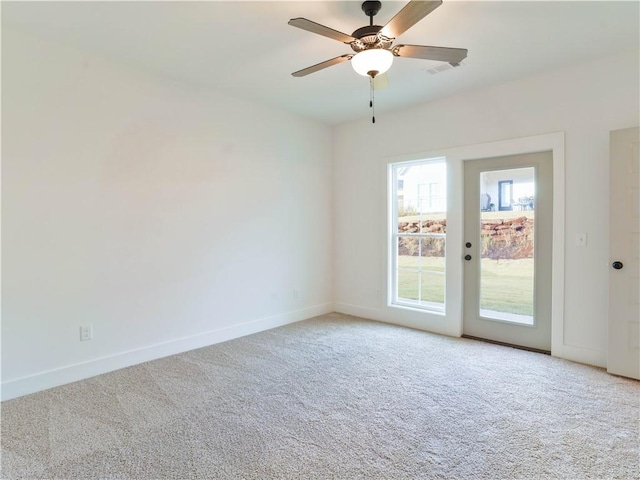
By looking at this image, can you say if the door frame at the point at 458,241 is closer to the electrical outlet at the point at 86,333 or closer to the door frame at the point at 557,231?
the door frame at the point at 557,231

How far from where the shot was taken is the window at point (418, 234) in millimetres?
4421

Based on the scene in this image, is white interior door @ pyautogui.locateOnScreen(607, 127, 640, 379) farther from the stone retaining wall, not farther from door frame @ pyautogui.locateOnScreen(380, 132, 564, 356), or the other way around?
the stone retaining wall

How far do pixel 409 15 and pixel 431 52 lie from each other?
425 millimetres

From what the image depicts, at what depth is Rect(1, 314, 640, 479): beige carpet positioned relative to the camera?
6.34 ft

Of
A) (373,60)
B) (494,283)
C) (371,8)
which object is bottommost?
(494,283)

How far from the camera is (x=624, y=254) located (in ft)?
9.93

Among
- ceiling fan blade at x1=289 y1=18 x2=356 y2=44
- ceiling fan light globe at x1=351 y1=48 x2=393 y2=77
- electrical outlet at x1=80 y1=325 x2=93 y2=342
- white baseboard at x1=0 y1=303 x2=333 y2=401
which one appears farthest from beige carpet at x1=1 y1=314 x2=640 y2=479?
ceiling fan blade at x1=289 y1=18 x2=356 y2=44

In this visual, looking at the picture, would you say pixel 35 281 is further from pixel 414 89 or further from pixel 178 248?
pixel 414 89

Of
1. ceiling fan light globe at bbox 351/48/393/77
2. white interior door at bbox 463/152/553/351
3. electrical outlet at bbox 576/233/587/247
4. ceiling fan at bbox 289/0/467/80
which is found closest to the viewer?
ceiling fan at bbox 289/0/467/80

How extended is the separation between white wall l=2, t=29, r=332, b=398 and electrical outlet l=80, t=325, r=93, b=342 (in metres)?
0.04

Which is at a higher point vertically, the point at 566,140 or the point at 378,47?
the point at 378,47

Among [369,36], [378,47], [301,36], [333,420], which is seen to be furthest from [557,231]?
[301,36]

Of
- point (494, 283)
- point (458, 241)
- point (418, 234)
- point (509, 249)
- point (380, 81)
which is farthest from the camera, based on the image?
point (418, 234)

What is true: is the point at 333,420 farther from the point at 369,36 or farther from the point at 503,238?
the point at 503,238
